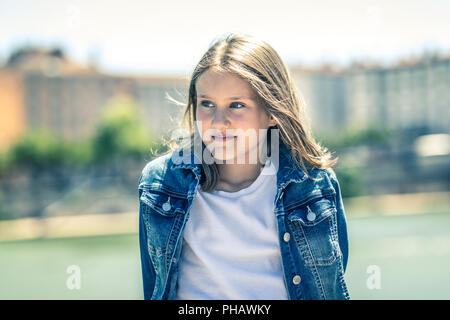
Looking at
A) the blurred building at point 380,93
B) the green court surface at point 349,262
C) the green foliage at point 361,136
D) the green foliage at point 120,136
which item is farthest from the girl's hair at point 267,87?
the blurred building at point 380,93

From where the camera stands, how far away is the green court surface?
6.05 m

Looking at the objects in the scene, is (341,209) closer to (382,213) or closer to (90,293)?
(90,293)

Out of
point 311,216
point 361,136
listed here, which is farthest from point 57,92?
point 311,216

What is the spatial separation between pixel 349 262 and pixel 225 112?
7.17 m

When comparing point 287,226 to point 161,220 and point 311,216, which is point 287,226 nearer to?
point 311,216

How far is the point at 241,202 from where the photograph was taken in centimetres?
95

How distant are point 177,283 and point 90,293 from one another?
19.0 feet

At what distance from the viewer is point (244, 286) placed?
35.1 inches

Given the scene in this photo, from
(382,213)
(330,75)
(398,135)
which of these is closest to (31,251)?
(382,213)

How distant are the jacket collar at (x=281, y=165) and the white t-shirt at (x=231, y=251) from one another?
0.14 ft

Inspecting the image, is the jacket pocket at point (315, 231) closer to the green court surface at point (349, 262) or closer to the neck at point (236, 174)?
the neck at point (236, 174)

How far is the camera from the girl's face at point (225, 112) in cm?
93

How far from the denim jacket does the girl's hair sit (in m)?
0.03

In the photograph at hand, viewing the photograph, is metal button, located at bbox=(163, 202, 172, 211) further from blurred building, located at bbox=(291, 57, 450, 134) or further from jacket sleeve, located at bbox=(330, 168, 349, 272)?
→ blurred building, located at bbox=(291, 57, 450, 134)
